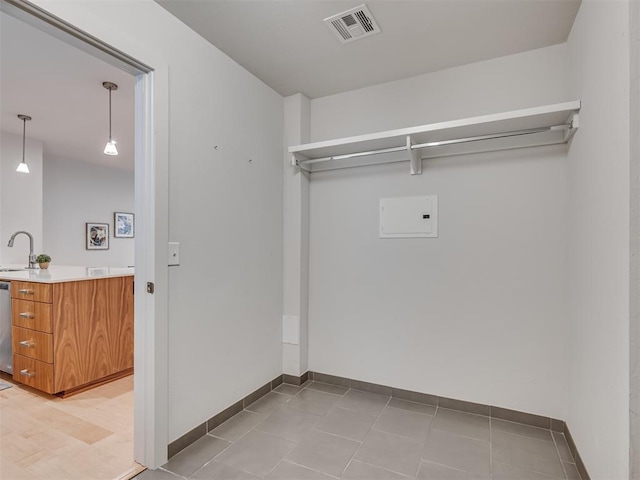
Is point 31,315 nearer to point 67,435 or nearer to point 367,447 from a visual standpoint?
point 67,435

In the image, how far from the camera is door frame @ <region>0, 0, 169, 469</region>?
176 centimetres

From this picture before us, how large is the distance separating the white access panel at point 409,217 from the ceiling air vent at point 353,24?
1.14m

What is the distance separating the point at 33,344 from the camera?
8.96ft

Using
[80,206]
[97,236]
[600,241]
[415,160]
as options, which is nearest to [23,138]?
[80,206]

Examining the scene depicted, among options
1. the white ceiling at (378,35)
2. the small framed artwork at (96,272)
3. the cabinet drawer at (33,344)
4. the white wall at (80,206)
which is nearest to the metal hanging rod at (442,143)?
the white ceiling at (378,35)

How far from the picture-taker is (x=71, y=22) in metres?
1.41

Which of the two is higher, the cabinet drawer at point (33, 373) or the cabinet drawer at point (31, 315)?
the cabinet drawer at point (31, 315)

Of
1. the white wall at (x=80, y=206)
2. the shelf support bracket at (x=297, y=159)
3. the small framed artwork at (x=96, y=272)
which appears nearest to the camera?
the shelf support bracket at (x=297, y=159)

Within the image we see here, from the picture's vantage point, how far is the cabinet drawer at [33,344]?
262cm

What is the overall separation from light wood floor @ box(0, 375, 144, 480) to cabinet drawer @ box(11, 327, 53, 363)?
308 millimetres

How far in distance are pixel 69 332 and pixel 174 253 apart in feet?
5.11

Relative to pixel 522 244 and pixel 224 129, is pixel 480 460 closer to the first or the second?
pixel 522 244

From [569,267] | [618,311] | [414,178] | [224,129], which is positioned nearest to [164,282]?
[224,129]

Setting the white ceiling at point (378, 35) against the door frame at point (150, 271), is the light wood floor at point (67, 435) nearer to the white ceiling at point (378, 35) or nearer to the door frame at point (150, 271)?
the door frame at point (150, 271)
